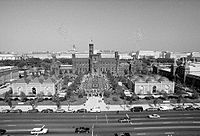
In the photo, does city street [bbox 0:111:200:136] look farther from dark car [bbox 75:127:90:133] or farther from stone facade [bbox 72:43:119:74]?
stone facade [bbox 72:43:119:74]

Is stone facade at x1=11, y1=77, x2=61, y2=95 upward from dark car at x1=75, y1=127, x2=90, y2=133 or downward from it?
upward

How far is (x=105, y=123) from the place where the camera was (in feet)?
72.5

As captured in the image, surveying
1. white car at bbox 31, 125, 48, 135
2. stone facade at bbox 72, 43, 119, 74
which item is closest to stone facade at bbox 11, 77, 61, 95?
white car at bbox 31, 125, 48, 135

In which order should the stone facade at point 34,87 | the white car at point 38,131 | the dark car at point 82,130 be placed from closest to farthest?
1. the white car at point 38,131
2. the dark car at point 82,130
3. the stone facade at point 34,87

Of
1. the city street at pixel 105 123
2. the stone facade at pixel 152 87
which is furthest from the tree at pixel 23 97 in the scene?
the stone facade at pixel 152 87

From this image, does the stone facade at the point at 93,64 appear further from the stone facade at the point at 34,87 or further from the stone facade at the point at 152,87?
the stone facade at the point at 34,87

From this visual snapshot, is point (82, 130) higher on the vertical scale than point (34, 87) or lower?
lower

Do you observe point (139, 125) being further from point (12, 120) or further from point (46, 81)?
point (46, 81)

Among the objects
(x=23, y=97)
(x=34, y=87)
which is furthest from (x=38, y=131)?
(x=34, y=87)

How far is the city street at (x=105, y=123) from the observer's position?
19625mm

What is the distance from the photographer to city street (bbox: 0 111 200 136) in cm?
1962

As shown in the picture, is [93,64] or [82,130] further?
[93,64]

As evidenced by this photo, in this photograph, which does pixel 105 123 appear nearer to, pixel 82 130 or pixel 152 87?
pixel 82 130

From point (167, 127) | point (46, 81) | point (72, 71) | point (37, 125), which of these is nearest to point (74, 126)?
point (37, 125)
